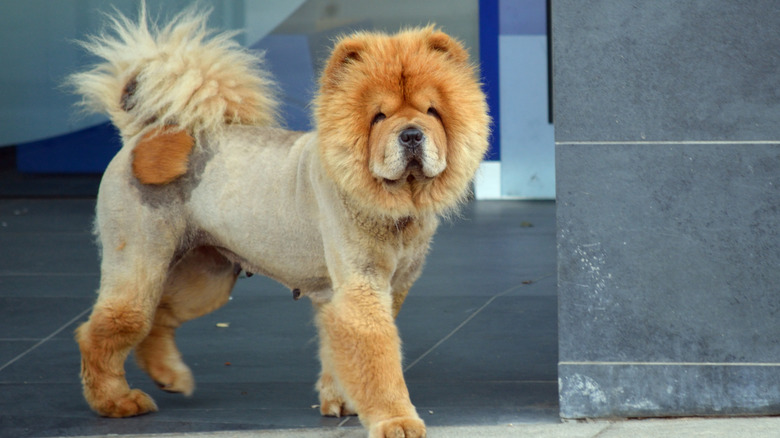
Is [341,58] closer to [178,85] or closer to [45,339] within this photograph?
[178,85]

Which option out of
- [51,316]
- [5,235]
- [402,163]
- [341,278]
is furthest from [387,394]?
[5,235]

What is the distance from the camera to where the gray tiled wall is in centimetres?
382

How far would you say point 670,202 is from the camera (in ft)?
12.7

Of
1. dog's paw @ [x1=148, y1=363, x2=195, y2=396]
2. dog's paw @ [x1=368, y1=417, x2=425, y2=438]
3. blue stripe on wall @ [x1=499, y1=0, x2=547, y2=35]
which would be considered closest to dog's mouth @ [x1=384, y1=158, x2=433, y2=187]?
dog's paw @ [x1=368, y1=417, x2=425, y2=438]

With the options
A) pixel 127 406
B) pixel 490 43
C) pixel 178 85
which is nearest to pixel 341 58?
pixel 178 85

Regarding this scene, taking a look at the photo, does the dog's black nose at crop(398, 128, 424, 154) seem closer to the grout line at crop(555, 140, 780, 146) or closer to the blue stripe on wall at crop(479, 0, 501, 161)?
the grout line at crop(555, 140, 780, 146)

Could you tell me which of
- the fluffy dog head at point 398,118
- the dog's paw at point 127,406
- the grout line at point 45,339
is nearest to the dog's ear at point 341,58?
the fluffy dog head at point 398,118

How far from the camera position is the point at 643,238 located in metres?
3.89

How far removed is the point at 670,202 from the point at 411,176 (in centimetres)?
109

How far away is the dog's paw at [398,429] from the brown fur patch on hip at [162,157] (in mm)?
1450

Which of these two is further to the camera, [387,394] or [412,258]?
[412,258]

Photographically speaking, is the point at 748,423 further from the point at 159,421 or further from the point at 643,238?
the point at 159,421

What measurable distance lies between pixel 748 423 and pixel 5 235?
25.6ft

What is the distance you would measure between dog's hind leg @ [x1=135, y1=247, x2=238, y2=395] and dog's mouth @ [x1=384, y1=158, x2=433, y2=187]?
1360mm
